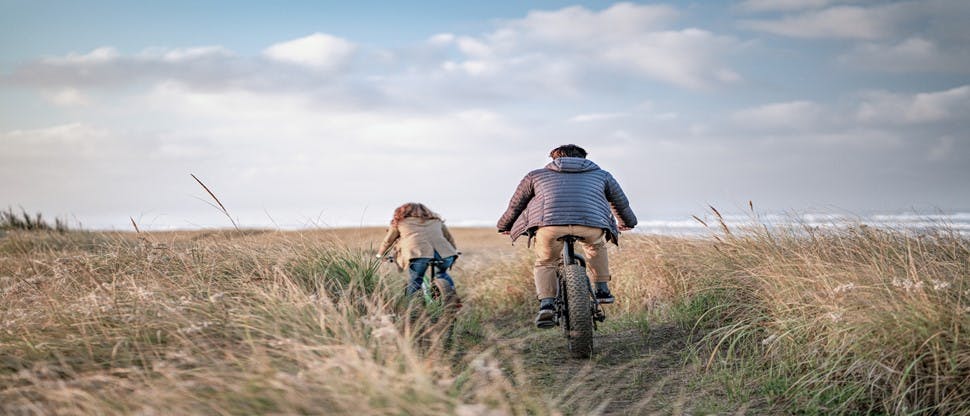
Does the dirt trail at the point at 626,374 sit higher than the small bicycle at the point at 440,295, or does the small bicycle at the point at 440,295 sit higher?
the small bicycle at the point at 440,295

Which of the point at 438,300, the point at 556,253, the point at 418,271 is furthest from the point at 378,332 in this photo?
the point at 418,271

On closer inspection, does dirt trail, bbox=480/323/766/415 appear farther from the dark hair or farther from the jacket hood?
the dark hair

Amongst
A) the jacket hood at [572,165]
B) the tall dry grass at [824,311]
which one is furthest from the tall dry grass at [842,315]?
the jacket hood at [572,165]

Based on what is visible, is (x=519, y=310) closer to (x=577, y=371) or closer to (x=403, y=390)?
(x=577, y=371)

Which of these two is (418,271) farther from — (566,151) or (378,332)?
(378,332)

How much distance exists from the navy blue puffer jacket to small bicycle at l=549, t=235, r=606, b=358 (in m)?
0.25

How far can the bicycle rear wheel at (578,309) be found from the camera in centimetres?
635

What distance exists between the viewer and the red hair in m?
8.91

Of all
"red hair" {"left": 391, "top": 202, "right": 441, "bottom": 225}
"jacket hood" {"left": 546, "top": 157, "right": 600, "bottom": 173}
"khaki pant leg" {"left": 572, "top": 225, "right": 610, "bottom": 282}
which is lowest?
"khaki pant leg" {"left": 572, "top": 225, "right": 610, "bottom": 282}

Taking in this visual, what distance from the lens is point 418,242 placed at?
873cm

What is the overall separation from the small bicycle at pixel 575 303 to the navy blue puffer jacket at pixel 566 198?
0.83ft

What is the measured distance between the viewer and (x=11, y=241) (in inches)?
539

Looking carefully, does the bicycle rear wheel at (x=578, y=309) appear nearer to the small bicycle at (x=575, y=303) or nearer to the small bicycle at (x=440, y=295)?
the small bicycle at (x=575, y=303)

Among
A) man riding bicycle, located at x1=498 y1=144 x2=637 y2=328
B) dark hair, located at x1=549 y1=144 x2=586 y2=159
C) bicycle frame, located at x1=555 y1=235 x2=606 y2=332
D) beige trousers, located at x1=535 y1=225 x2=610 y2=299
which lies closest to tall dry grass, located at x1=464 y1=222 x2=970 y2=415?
bicycle frame, located at x1=555 y1=235 x2=606 y2=332
